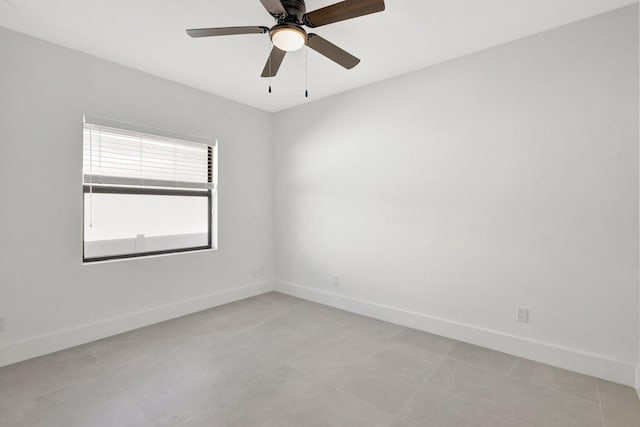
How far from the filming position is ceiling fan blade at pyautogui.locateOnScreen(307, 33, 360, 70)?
6.40ft

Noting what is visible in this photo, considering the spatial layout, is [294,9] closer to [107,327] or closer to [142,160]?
[142,160]

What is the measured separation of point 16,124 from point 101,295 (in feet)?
5.11

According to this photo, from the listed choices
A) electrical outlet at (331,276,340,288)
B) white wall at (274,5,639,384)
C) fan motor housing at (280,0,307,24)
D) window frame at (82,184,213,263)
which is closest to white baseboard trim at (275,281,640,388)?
white wall at (274,5,639,384)

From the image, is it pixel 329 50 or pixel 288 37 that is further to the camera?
pixel 329 50

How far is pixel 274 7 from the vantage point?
1658 millimetres

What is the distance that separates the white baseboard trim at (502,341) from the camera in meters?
2.11

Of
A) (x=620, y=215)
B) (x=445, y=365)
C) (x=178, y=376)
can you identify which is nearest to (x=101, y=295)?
(x=178, y=376)

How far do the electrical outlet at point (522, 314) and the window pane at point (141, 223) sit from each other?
3.34m

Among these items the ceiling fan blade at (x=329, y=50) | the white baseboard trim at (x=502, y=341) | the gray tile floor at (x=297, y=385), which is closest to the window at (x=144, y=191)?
the gray tile floor at (x=297, y=385)

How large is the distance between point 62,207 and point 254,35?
218 cm

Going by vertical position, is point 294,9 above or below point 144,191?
above

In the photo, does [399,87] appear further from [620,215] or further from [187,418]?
[187,418]

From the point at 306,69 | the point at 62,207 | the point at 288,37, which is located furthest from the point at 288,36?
the point at 62,207

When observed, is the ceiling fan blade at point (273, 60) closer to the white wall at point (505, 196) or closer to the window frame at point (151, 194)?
the white wall at point (505, 196)
